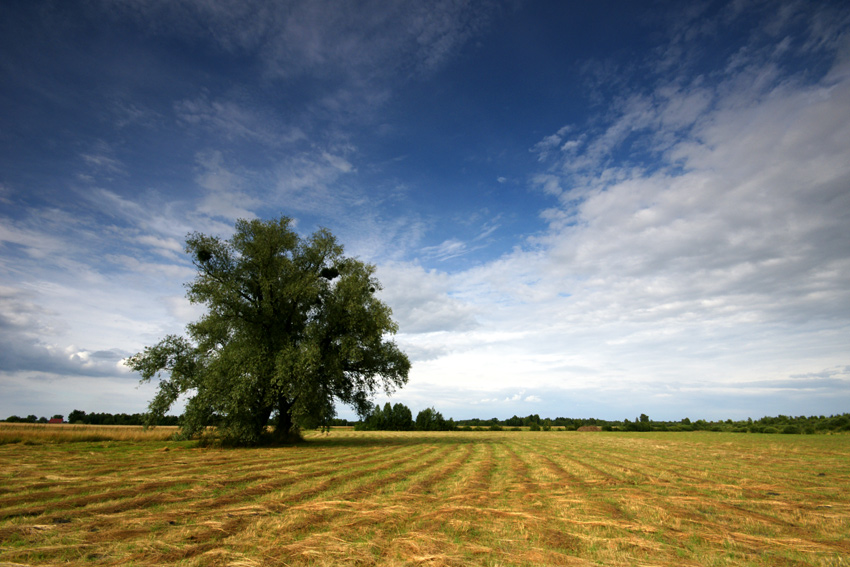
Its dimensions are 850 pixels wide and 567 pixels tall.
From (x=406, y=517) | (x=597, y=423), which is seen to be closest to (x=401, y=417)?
(x=597, y=423)

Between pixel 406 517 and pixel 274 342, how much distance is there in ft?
65.5

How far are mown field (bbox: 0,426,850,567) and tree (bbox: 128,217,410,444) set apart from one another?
9.53 metres

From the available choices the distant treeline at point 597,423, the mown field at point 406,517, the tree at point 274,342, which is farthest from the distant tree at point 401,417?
the mown field at point 406,517

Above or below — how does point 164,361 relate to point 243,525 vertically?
above

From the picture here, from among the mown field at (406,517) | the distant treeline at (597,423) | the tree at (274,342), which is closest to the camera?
the mown field at (406,517)

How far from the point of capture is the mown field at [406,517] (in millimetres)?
5414

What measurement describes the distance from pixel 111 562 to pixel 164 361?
22.7 m

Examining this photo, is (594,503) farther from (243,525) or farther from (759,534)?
(243,525)

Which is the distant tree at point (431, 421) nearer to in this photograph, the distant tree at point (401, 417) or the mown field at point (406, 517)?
the distant tree at point (401, 417)

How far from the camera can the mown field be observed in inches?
213

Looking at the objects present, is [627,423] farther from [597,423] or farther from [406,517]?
[406,517]

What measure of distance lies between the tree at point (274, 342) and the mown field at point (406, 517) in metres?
9.53

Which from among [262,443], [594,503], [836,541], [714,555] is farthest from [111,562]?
[262,443]

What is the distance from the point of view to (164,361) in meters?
23.9
